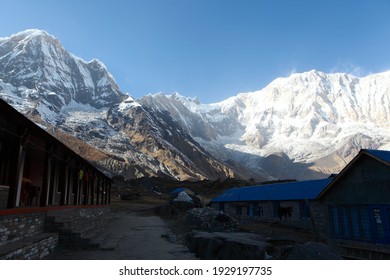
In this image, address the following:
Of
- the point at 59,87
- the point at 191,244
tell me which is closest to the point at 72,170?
the point at 191,244

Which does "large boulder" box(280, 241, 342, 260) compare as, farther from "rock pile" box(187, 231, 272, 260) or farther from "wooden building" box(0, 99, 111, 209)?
"wooden building" box(0, 99, 111, 209)

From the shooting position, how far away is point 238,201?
123 feet

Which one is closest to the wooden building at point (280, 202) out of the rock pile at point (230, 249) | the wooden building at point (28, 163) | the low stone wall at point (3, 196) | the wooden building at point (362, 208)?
the wooden building at point (362, 208)

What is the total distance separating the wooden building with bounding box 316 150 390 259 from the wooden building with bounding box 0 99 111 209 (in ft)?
44.1

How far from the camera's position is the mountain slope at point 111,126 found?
125 metres

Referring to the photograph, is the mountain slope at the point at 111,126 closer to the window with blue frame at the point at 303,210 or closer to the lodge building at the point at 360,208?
the window with blue frame at the point at 303,210

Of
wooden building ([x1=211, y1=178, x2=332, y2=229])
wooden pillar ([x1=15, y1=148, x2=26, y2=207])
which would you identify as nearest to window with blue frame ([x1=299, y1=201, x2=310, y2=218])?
wooden building ([x1=211, y1=178, x2=332, y2=229])

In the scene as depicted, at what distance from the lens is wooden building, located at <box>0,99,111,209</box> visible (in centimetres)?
1145

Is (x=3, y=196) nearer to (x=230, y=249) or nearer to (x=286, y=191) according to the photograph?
(x=230, y=249)

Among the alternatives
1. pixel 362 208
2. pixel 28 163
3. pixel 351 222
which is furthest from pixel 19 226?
pixel 362 208

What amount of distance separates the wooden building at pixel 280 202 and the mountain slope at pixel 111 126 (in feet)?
254

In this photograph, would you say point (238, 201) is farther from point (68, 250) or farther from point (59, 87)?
point (59, 87)

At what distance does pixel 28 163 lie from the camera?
1925 centimetres

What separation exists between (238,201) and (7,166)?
26.4m
